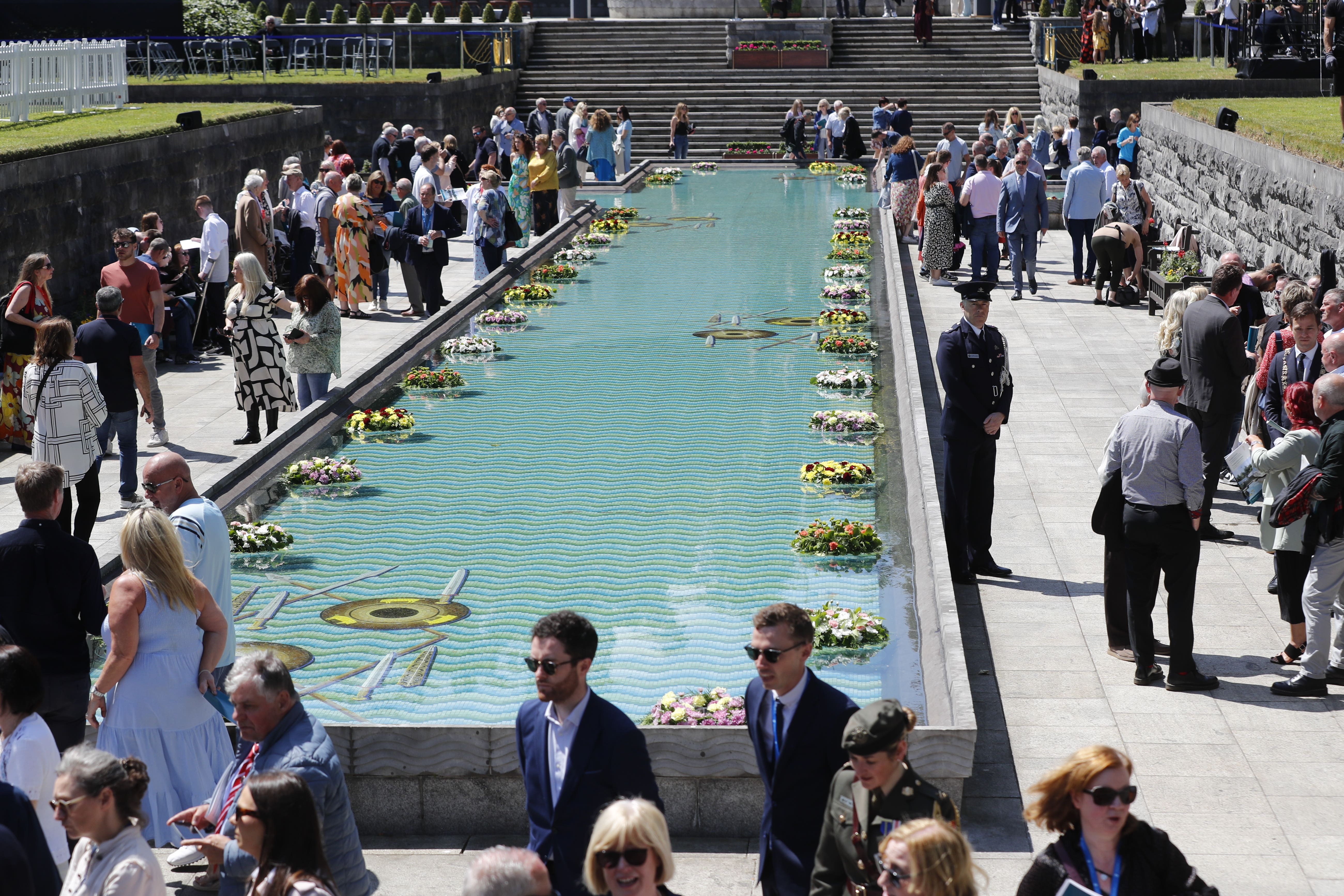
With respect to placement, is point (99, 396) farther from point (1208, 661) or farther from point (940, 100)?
point (940, 100)

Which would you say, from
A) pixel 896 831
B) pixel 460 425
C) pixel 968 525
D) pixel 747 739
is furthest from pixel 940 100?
pixel 896 831

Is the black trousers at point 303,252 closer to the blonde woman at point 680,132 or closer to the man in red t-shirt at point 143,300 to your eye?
the man in red t-shirt at point 143,300

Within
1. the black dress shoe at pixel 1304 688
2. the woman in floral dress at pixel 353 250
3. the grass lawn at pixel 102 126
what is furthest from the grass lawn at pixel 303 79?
the black dress shoe at pixel 1304 688

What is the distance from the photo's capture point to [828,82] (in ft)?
131

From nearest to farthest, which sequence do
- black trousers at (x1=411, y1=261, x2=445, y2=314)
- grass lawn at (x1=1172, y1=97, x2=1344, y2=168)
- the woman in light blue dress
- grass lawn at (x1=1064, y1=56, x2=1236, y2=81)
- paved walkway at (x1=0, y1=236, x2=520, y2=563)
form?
the woman in light blue dress → paved walkway at (x1=0, y1=236, x2=520, y2=563) → grass lawn at (x1=1172, y1=97, x2=1344, y2=168) → black trousers at (x1=411, y1=261, x2=445, y2=314) → grass lawn at (x1=1064, y1=56, x2=1236, y2=81)

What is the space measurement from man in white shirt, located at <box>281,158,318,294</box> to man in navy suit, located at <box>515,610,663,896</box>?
1478 cm

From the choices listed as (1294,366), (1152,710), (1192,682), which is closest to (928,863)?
(1152,710)

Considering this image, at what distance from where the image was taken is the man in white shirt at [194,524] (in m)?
6.71

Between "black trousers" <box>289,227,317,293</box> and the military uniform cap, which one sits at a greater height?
"black trousers" <box>289,227,317,293</box>

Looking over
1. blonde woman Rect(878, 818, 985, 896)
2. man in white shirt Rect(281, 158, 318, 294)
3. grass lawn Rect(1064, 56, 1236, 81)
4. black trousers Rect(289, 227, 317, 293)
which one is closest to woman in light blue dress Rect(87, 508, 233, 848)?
blonde woman Rect(878, 818, 985, 896)

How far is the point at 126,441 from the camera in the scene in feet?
39.3

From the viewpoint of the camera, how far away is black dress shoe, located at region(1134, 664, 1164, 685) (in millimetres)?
8164

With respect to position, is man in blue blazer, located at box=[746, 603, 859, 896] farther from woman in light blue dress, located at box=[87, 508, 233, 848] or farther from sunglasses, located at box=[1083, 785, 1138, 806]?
woman in light blue dress, located at box=[87, 508, 233, 848]

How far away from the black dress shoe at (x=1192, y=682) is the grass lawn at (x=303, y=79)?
94.8 feet
